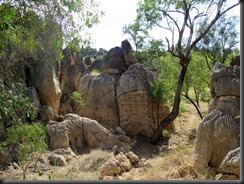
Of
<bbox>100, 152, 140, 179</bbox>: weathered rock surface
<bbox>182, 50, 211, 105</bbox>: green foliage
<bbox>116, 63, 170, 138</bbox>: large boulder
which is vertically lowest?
<bbox>100, 152, 140, 179</bbox>: weathered rock surface

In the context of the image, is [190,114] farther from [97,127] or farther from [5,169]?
[5,169]

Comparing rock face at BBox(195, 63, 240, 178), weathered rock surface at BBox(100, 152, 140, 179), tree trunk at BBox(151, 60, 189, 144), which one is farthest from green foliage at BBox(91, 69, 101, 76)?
rock face at BBox(195, 63, 240, 178)

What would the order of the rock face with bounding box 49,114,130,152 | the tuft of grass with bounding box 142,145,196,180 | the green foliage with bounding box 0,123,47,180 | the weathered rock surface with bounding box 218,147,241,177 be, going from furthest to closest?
the rock face with bounding box 49,114,130,152
the green foliage with bounding box 0,123,47,180
the tuft of grass with bounding box 142,145,196,180
the weathered rock surface with bounding box 218,147,241,177

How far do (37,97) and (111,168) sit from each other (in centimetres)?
411

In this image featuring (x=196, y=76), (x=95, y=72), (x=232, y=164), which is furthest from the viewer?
(x=95, y=72)

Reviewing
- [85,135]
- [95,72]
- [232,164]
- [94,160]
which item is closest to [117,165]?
[94,160]

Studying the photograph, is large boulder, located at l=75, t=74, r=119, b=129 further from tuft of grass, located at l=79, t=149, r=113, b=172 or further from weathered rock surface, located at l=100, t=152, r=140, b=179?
weathered rock surface, located at l=100, t=152, r=140, b=179

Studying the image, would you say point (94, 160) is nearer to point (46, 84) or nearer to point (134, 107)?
point (46, 84)

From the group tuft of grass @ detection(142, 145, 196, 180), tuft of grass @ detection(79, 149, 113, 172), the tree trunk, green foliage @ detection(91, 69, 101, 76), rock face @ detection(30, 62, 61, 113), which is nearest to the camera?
tuft of grass @ detection(142, 145, 196, 180)

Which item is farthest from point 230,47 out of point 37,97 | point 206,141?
point 206,141

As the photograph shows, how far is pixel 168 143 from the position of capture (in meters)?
11.2

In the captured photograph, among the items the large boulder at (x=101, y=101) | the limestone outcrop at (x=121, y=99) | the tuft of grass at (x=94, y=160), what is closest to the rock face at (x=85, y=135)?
the tuft of grass at (x=94, y=160)

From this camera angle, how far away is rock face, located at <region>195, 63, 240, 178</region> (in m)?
5.08

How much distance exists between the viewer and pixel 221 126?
5105mm
